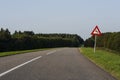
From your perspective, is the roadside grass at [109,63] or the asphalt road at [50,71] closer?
the asphalt road at [50,71]

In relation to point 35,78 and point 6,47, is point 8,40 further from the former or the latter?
point 35,78

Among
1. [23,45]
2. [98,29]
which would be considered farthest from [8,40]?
[98,29]

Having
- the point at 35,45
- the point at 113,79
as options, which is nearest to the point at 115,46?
the point at 35,45

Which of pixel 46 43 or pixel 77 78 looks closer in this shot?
pixel 77 78

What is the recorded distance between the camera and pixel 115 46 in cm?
8119

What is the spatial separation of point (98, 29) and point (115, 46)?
161 feet

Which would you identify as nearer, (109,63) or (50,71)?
(50,71)

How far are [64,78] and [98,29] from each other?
21.8 m

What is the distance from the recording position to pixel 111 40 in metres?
86.8

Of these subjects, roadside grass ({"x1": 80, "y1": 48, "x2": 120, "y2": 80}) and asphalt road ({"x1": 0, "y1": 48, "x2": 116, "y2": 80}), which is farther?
roadside grass ({"x1": 80, "y1": 48, "x2": 120, "y2": 80})

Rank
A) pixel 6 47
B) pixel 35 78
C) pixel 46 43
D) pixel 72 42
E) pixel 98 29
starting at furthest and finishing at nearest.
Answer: pixel 72 42 < pixel 46 43 < pixel 6 47 < pixel 98 29 < pixel 35 78

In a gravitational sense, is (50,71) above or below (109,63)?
below

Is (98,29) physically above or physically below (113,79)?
above

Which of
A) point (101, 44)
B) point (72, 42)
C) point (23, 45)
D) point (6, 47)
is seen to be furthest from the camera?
point (72, 42)
